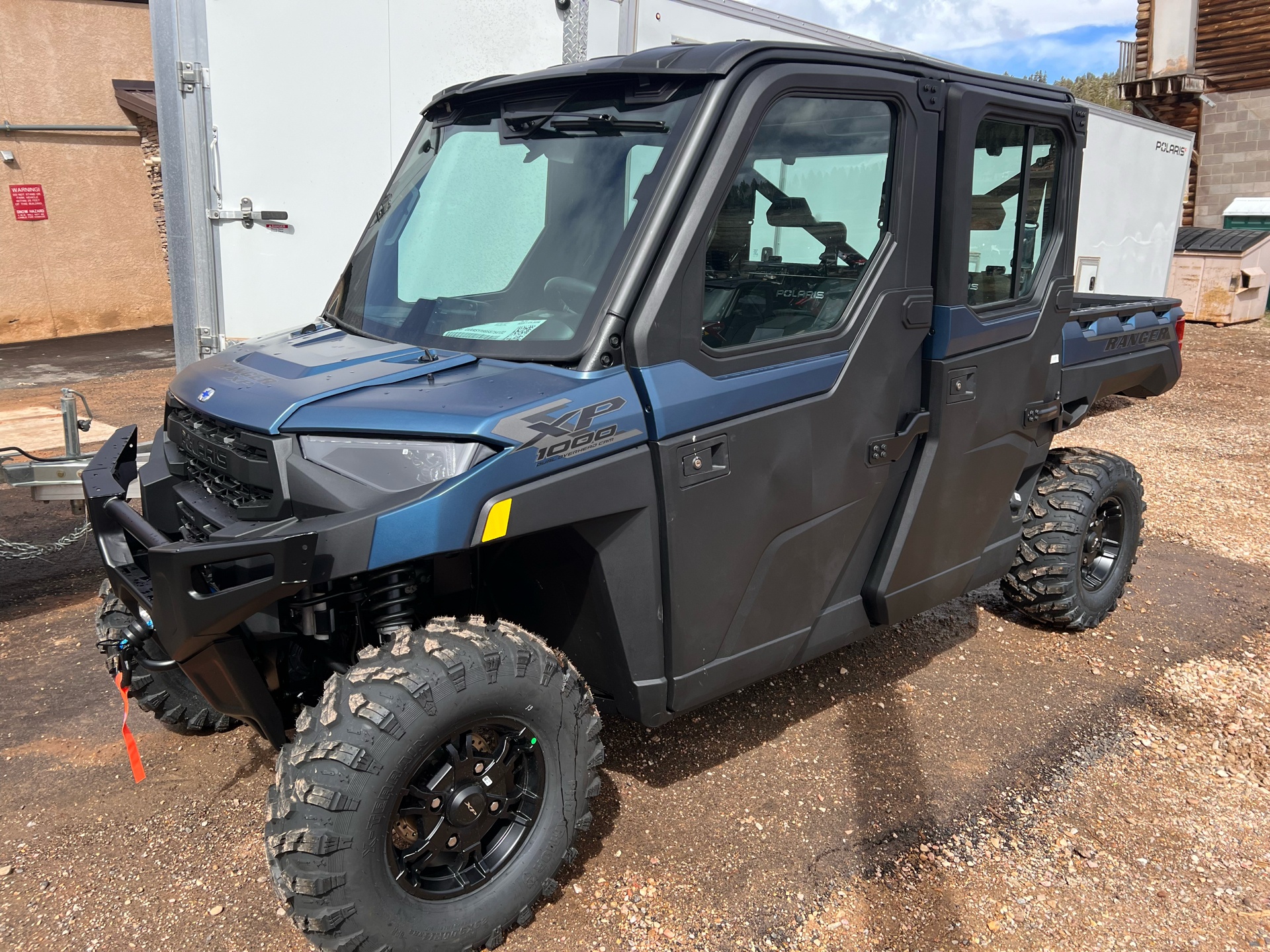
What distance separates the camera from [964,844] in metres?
3.28

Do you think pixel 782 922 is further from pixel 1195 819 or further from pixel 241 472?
pixel 241 472

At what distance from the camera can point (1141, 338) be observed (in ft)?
16.1

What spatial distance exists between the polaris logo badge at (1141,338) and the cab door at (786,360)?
172cm

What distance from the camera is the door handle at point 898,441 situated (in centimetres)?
335

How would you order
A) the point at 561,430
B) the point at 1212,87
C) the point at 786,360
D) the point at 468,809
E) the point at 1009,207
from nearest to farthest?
the point at 561,430
the point at 468,809
the point at 786,360
the point at 1009,207
the point at 1212,87

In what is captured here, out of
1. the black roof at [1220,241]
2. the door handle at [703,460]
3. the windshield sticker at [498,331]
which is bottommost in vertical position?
the door handle at [703,460]

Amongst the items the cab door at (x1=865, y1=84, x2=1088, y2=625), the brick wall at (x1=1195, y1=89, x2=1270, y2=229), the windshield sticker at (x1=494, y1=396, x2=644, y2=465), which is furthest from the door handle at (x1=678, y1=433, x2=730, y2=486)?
the brick wall at (x1=1195, y1=89, x2=1270, y2=229)

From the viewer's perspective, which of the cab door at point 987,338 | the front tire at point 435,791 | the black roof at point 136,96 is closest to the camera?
the front tire at point 435,791

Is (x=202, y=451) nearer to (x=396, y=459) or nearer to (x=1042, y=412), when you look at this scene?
(x=396, y=459)

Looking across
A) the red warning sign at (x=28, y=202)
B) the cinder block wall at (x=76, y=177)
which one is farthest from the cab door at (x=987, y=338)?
the red warning sign at (x=28, y=202)

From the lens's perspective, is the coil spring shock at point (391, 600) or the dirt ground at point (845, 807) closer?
the coil spring shock at point (391, 600)

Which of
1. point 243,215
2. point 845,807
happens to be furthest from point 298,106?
point 845,807

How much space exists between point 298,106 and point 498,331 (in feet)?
10.9

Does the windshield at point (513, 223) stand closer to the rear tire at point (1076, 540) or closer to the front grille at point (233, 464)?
the front grille at point (233, 464)
